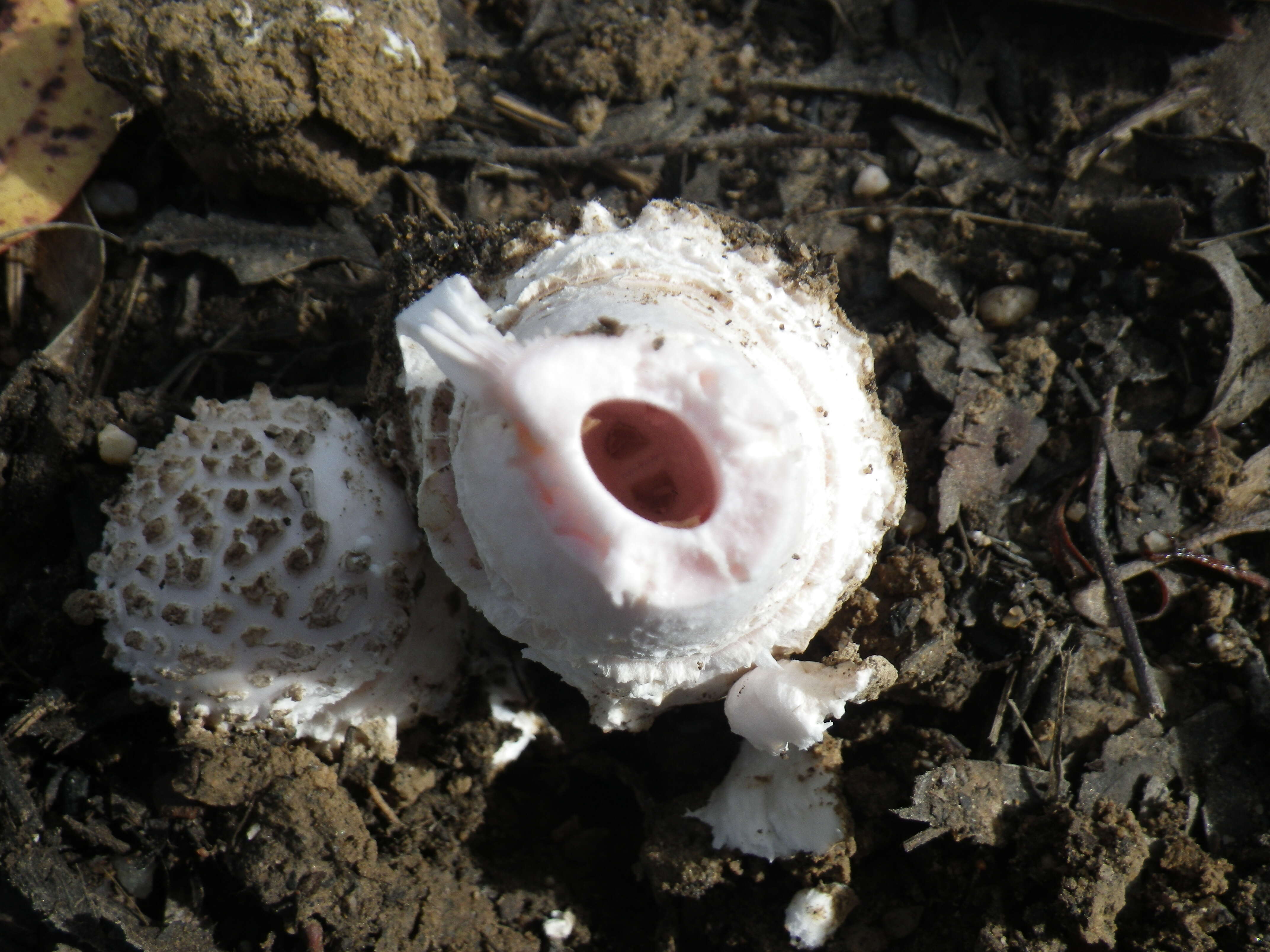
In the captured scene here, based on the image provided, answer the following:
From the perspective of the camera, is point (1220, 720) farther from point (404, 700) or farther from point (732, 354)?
point (404, 700)

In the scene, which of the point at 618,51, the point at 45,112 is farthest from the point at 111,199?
the point at 618,51

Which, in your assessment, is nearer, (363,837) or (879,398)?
(363,837)

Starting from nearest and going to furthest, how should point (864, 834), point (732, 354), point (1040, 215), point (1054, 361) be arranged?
point (732, 354), point (864, 834), point (1054, 361), point (1040, 215)

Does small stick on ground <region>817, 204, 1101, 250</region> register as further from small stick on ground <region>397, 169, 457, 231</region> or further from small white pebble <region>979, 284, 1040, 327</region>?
small stick on ground <region>397, 169, 457, 231</region>

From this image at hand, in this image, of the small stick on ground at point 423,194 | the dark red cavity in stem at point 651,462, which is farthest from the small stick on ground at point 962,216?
the dark red cavity in stem at point 651,462

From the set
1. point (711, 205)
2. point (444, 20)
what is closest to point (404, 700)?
point (711, 205)

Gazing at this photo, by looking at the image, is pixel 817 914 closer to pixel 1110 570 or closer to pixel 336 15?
pixel 1110 570
